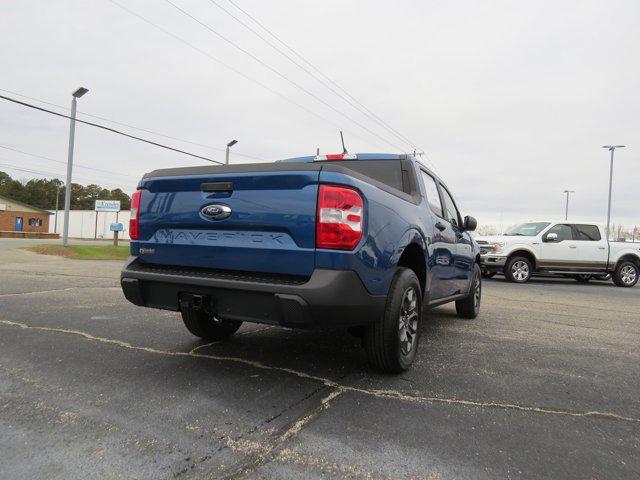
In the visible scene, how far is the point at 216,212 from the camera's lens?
10.2 ft

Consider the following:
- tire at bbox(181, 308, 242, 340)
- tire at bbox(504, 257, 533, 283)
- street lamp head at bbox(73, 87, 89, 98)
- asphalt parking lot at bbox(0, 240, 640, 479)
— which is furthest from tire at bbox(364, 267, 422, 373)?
street lamp head at bbox(73, 87, 89, 98)

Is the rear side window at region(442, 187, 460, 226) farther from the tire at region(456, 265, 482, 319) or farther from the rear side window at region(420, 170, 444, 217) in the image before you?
the tire at region(456, 265, 482, 319)

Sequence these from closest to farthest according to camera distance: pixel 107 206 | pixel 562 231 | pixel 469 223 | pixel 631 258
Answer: pixel 469 223 < pixel 562 231 < pixel 631 258 < pixel 107 206

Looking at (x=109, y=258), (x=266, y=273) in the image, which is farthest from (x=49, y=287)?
(x=109, y=258)

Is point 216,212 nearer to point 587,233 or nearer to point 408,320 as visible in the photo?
point 408,320

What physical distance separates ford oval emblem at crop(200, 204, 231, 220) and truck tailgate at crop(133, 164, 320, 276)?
0.01 meters

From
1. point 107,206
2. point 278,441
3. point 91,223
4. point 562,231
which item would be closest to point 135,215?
point 278,441

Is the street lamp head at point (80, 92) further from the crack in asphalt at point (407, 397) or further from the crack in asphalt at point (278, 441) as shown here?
the crack in asphalt at point (278, 441)

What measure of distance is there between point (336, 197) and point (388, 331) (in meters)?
1.07

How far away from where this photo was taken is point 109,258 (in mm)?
18094

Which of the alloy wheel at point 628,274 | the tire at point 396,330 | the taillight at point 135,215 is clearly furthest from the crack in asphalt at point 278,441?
the alloy wheel at point 628,274

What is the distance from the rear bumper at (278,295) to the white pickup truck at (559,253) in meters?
11.9

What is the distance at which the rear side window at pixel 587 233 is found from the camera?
1450 cm

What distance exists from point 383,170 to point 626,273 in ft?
46.7
